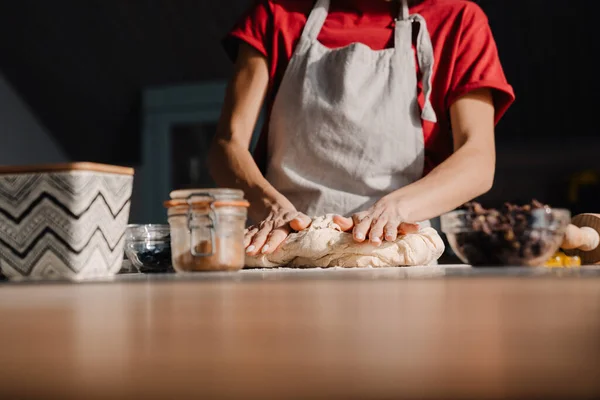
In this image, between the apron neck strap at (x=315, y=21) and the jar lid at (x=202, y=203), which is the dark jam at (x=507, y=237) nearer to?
the jar lid at (x=202, y=203)

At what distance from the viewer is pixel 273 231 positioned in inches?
47.0

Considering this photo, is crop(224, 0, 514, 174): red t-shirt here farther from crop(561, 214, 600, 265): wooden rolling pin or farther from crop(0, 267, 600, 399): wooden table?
crop(0, 267, 600, 399): wooden table

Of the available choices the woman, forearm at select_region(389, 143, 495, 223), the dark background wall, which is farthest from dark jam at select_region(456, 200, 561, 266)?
the dark background wall

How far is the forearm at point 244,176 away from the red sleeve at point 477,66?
50 cm

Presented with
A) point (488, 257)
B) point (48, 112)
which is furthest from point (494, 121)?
point (48, 112)

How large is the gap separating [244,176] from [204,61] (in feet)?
10.5

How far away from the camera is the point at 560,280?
1.68 ft

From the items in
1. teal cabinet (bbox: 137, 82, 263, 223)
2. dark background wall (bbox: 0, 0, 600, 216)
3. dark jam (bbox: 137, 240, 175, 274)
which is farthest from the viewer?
teal cabinet (bbox: 137, 82, 263, 223)

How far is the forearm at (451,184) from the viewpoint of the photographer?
1.50 meters

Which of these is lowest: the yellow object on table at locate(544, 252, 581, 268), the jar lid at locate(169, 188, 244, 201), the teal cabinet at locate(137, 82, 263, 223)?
the yellow object on table at locate(544, 252, 581, 268)

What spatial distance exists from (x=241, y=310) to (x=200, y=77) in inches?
172

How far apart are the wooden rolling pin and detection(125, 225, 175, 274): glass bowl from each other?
0.58m

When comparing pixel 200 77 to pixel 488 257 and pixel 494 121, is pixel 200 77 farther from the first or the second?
pixel 488 257

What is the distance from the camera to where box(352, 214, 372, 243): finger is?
1.10m
